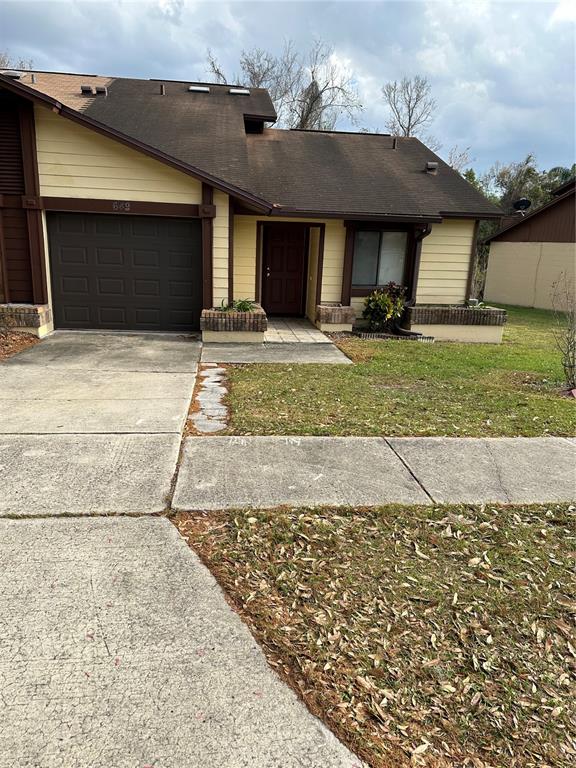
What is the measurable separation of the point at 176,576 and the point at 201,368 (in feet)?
15.7

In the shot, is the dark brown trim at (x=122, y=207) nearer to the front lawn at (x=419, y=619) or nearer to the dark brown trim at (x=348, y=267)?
the dark brown trim at (x=348, y=267)

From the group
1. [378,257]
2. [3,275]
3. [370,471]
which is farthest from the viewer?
[378,257]

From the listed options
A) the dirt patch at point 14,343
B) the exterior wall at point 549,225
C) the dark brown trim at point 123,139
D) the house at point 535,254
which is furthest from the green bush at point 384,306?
the exterior wall at point 549,225

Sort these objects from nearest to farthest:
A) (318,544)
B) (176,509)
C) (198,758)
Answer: (198,758) < (318,544) < (176,509)

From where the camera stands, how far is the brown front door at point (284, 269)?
492 inches

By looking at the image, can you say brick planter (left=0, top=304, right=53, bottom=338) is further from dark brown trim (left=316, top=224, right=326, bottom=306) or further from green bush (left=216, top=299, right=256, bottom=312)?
dark brown trim (left=316, top=224, right=326, bottom=306)

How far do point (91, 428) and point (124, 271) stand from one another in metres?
5.84

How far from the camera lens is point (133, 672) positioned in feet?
6.59

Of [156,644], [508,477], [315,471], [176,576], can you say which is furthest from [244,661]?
[508,477]

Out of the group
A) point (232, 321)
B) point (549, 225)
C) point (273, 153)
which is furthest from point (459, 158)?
point (232, 321)

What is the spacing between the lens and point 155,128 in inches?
452

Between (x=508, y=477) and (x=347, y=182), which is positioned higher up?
(x=347, y=182)

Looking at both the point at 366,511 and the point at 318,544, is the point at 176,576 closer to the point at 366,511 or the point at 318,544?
the point at 318,544

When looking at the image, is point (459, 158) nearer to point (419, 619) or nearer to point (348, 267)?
point (348, 267)
